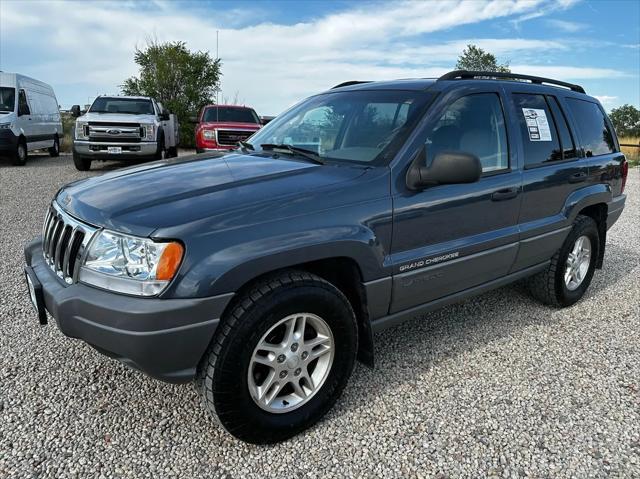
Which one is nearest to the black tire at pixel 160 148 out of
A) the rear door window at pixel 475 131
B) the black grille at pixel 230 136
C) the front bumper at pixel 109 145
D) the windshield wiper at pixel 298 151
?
the front bumper at pixel 109 145

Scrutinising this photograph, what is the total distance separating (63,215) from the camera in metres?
2.52

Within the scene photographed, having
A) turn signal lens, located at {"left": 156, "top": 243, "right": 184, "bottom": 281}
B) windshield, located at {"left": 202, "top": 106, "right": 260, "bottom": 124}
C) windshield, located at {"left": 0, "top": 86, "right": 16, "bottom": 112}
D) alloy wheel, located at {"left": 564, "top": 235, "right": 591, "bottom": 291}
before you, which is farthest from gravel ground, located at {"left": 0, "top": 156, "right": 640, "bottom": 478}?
windshield, located at {"left": 0, "top": 86, "right": 16, "bottom": 112}

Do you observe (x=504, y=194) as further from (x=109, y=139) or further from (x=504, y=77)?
(x=109, y=139)

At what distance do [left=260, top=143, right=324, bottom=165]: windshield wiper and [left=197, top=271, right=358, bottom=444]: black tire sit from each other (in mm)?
828

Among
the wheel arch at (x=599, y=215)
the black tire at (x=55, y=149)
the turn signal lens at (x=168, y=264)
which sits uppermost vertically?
the turn signal lens at (x=168, y=264)

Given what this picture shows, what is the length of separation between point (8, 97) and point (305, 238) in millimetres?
13745

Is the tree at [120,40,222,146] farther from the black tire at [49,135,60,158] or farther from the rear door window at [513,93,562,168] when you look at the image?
the rear door window at [513,93,562,168]

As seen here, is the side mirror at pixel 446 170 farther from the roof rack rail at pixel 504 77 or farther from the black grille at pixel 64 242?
the black grille at pixel 64 242

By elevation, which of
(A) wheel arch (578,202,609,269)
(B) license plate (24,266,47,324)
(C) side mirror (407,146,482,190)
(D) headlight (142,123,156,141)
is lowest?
(B) license plate (24,266,47,324)

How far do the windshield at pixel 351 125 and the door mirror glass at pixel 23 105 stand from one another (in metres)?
12.1

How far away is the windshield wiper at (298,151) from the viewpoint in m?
2.94

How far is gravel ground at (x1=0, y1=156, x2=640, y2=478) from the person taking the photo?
229 cm

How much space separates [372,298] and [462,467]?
0.88 meters

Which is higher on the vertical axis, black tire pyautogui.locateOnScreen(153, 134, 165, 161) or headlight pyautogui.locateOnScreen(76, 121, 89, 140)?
headlight pyautogui.locateOnScreen(76, 121, 89, 140)
